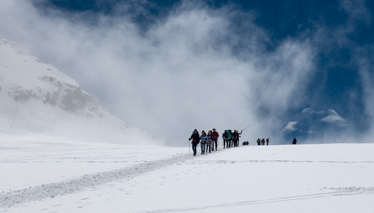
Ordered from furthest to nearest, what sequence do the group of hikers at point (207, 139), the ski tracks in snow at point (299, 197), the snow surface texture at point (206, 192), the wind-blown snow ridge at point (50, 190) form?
the group of hikers at point (207, 139)
the wind-blown snow ridge at point (50, 190)
the snow surface texture at point (206, 192)
the ski tracks in snow at point (299, 197)

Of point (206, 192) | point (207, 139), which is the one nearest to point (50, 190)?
point (206, 192)

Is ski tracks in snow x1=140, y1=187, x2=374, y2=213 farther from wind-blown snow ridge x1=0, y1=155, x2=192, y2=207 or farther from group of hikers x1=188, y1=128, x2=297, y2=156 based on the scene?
group of hikers x1=188, y1=128, x2=297, y2=156

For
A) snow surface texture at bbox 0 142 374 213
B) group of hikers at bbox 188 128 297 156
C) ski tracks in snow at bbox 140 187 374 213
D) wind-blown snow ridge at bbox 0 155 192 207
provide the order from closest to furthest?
ski tracks in snow at bbox 140 187 374 213
snow surface texture at bbox 0 142 374 213
wind-blown snow ridge at bbox 0 155 192 207
group of hikers at bbox 188 128 297 156

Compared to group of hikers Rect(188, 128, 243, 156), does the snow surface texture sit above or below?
below

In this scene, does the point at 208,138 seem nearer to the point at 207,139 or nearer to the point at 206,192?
the point at 207,139

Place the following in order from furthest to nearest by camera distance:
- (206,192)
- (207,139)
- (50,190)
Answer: (207,139) → (50,190) → (206,192)

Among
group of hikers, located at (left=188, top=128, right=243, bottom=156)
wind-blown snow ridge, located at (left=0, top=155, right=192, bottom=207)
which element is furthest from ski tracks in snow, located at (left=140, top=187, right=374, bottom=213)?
group of hikers, located at (left=188, top=128, right=243, bottom=156)

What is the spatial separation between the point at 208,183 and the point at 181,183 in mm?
1091

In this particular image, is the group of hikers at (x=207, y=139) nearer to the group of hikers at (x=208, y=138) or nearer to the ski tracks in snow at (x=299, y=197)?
the group of hikers at (x=208, y=138)

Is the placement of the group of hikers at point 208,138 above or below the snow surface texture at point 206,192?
above

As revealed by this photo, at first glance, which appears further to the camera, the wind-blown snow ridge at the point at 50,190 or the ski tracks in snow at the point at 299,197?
the wind-blown snow ridge at the point at 50,190

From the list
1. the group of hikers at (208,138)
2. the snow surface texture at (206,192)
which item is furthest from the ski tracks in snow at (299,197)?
the group of hikers at (208,138)

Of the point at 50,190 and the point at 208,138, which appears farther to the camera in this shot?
the point at 208,138

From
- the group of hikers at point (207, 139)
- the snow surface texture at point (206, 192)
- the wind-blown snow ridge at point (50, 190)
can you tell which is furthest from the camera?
the group of hikers at point (207, 139)
